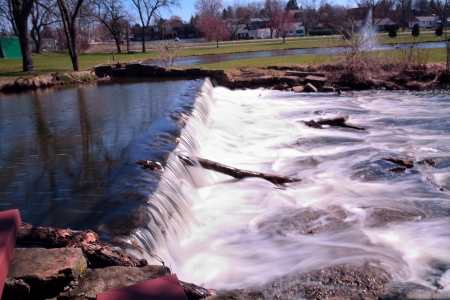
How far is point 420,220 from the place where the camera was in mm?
6078

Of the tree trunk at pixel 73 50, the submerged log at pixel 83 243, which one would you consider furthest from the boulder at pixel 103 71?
the submerged log at pixel 83 243

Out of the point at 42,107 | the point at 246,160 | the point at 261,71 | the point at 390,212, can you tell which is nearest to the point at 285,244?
the point at 390,212

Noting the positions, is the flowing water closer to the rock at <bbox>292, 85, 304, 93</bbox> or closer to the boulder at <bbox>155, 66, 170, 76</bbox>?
the rock at <bbox>292, 85, 304, 93</bbox>

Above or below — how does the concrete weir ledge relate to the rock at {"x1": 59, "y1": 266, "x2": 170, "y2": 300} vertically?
above

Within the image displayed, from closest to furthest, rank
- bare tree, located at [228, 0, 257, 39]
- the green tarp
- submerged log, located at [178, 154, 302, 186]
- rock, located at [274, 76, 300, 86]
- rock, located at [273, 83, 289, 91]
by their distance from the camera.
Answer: submerged log, located at [178, 154, 302, 186] → rock, located at [273, 83, 289, 91] → rock, located at [274, 76, 300, 86] → the green tarp → bare tree, located at [228, 0, 257, 39]

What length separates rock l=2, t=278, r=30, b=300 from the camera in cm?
284

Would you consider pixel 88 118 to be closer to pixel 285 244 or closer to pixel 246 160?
pixel 246 160

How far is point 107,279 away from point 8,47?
49.8m

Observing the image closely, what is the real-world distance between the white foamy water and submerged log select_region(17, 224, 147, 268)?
90 cm

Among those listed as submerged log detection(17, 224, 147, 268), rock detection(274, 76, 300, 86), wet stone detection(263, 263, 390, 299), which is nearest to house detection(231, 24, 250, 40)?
rock detection(274, 76, 300, 86)

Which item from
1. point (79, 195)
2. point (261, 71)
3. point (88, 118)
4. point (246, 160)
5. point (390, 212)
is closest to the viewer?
point (79, 195)

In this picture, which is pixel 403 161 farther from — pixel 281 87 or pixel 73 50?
pixel 73 50

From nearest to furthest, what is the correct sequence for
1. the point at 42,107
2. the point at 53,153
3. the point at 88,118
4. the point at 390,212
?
the point at 390,212
the point at 53,153
the point at 88,118
the point at 42,107

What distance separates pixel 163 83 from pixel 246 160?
10918 millimetres
